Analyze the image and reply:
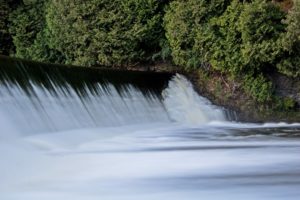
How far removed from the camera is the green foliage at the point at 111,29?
16.3 metres

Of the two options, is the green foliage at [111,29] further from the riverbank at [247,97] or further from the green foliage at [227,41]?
the green foliage at [227,41]

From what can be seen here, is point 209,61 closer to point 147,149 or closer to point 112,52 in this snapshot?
point 112,52

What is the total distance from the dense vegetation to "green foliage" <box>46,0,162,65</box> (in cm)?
3

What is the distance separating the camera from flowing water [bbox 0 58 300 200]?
682 centimetres

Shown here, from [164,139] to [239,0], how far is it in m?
5.55

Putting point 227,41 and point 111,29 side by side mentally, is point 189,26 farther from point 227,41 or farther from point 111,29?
point 111,29

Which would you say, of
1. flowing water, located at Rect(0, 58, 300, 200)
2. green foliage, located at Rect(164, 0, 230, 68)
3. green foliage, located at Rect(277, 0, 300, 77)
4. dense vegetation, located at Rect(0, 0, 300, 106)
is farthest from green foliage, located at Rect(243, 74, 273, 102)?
green foliage, located at Rect(164, 0, 230, 68)

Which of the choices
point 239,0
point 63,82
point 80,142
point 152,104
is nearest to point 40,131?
point 80,142

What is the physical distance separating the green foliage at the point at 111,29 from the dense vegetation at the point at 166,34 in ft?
0.09

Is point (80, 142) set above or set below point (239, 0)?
below

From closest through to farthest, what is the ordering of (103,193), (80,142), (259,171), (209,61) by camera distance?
(103,193) → (259,171) → (80,142) → (209,61)

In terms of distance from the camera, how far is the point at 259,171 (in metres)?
7.78

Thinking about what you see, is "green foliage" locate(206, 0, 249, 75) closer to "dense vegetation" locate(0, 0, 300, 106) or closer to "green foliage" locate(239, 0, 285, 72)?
"dense vegetation" locate(0, 0, 300, 106)

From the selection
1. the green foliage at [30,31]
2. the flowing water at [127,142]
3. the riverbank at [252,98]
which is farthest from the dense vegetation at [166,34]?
the flowing water at [127,142]
